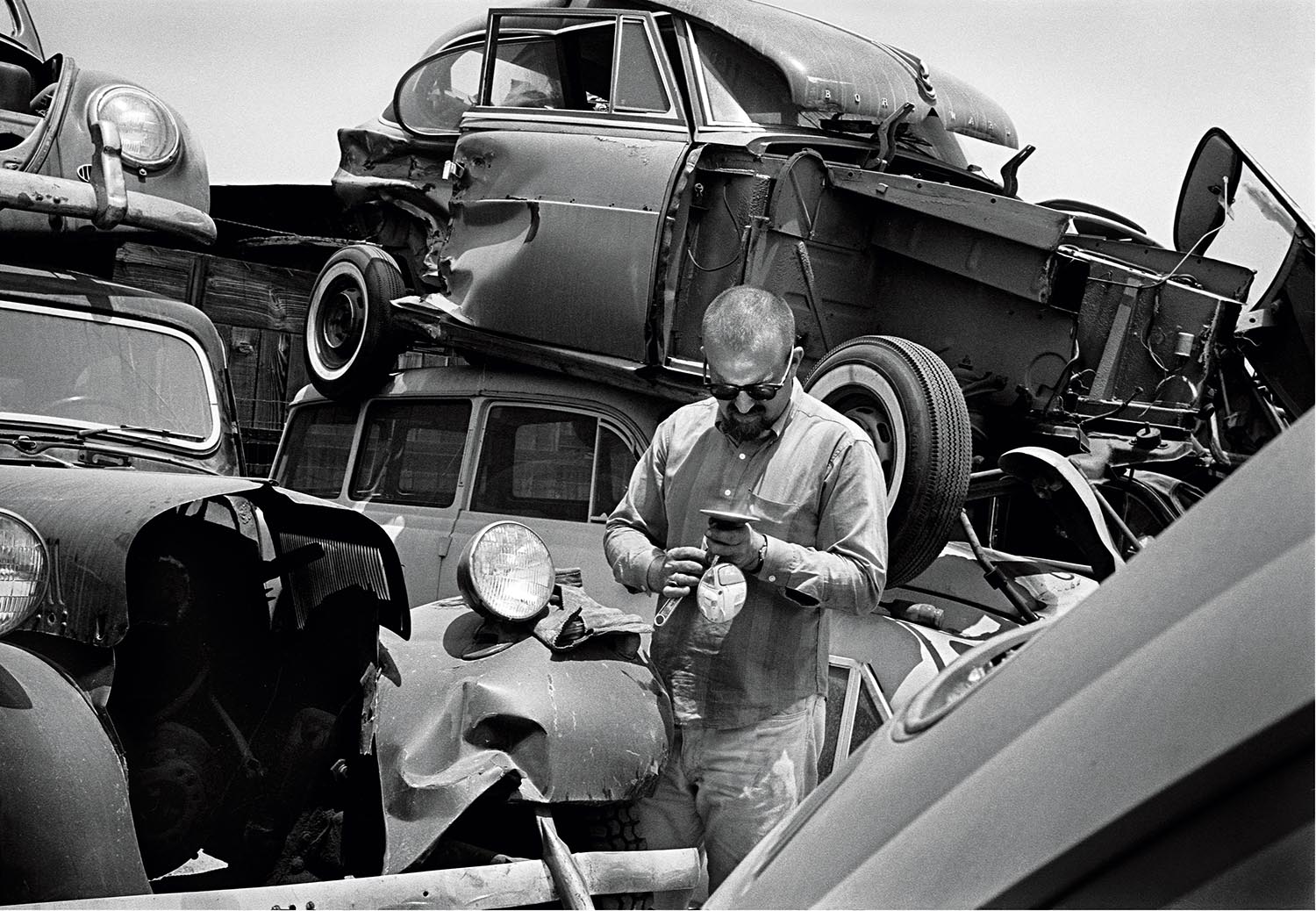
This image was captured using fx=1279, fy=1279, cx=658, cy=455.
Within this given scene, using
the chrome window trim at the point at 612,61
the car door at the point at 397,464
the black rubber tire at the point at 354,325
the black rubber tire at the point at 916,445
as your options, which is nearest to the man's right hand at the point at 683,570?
the black rubber tire at the point at 916,445

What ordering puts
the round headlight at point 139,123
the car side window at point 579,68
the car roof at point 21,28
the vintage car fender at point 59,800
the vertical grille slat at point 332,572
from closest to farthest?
the vintage car fender at point 59,800
the vertical grille slat at point 332,572
the round headlight at point 139,123
the car side window at point 579,68
the car roof at point 21,28

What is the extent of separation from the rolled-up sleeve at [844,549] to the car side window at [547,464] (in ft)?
6.41

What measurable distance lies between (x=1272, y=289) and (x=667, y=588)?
11.6ft

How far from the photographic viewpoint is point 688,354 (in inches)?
209

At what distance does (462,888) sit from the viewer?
279 centimetres

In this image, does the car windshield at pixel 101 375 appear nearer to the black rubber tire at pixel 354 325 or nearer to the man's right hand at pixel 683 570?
the black rubber tire at pixel 354 325

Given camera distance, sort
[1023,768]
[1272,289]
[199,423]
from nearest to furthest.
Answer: [1023,768]
[199,423]
[1272,289]

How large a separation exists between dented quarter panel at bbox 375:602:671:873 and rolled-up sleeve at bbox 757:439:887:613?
1.73 ft

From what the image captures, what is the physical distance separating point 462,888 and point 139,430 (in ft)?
7.08

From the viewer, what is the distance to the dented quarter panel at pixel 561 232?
207 inches

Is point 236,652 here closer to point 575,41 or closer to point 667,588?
point 667,588

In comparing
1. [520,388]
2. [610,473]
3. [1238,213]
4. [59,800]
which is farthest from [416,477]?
[1238,213]

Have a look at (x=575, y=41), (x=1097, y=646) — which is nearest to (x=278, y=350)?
(x=575, y=41)

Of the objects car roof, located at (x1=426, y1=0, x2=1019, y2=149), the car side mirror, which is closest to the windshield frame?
car roof, located at (x1=426, y1=0, x2=1019, y2=149)
